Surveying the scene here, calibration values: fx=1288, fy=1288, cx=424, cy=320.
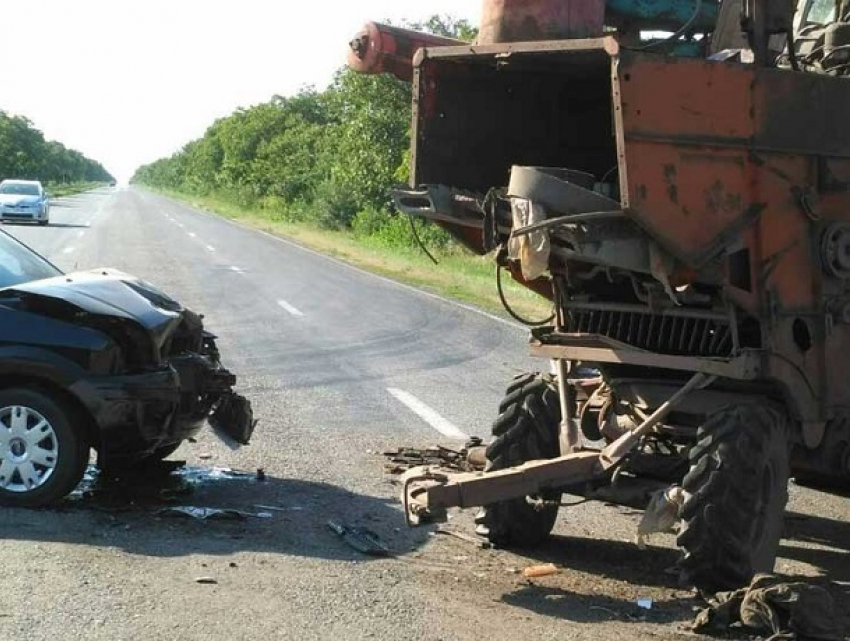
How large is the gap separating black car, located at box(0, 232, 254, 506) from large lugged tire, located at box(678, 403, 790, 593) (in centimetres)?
318

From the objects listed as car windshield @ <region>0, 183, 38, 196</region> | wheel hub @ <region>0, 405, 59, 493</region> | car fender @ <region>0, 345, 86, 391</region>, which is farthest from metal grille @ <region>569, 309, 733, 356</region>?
car windshield @ <region>0, 183, 38, 196</region>

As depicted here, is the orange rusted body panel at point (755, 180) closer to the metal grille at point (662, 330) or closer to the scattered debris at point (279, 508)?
the metal grille at point (662, 330)

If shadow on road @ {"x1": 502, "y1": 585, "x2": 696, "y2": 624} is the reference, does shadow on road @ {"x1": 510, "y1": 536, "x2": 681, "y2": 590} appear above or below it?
below

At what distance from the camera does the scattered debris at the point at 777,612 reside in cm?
532

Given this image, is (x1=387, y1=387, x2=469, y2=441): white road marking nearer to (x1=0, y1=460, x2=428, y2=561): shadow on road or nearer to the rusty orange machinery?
(x1=0, y1=460, x2=428, y2=561): shadow on road

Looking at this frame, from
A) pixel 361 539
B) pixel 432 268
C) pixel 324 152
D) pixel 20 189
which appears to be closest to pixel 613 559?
pixel 361 539

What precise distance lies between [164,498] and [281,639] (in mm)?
2657

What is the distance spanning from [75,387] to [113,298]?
77 centimetres

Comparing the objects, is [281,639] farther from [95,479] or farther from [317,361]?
[317,361]

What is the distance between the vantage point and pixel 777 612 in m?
5.42

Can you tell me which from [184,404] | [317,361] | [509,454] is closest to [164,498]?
[184,404]

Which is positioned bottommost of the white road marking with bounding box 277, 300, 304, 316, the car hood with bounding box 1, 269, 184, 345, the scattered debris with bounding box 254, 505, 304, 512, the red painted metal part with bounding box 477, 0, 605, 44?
the white road marking with bounding box 277, 300, 304, 316

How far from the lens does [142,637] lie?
5180 millimetres

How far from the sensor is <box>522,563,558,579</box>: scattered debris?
655 centimetres
